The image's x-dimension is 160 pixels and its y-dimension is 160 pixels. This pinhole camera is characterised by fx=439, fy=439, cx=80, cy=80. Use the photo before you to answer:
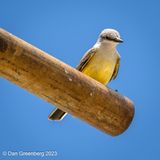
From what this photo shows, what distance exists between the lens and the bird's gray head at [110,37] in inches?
273

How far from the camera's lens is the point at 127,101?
13.9 ft

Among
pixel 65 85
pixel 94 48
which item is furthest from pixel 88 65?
pixel 65 85

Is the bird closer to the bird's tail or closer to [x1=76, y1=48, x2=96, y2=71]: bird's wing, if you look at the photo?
[x1=76, y1=48, x2=96, y2=71]: bird's wing

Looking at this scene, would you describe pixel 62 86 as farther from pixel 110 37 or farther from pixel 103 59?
pixel 110 37

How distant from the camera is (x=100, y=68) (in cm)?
683

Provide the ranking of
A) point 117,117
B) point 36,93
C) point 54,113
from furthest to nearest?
A: point 54,113 → point 117,117 → point 36,93

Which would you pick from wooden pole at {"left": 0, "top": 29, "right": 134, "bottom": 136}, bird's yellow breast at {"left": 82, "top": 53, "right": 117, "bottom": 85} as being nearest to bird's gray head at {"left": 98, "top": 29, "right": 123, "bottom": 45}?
bird's yellow breast at {"left": 82, "top": 53, "right": 117, "bottom": 85}

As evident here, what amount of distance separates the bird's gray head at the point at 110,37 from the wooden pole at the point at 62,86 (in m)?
2.84

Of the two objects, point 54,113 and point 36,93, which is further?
point 54,113

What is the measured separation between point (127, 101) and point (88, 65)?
8.88 feet

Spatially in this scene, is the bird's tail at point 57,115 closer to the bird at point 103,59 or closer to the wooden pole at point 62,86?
the bird at point 103,59

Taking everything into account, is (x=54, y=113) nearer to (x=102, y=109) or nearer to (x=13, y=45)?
(x=102, y=109)

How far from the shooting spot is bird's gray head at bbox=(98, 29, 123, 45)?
22.7 feet

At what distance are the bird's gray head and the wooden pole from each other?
2837 millimetres
